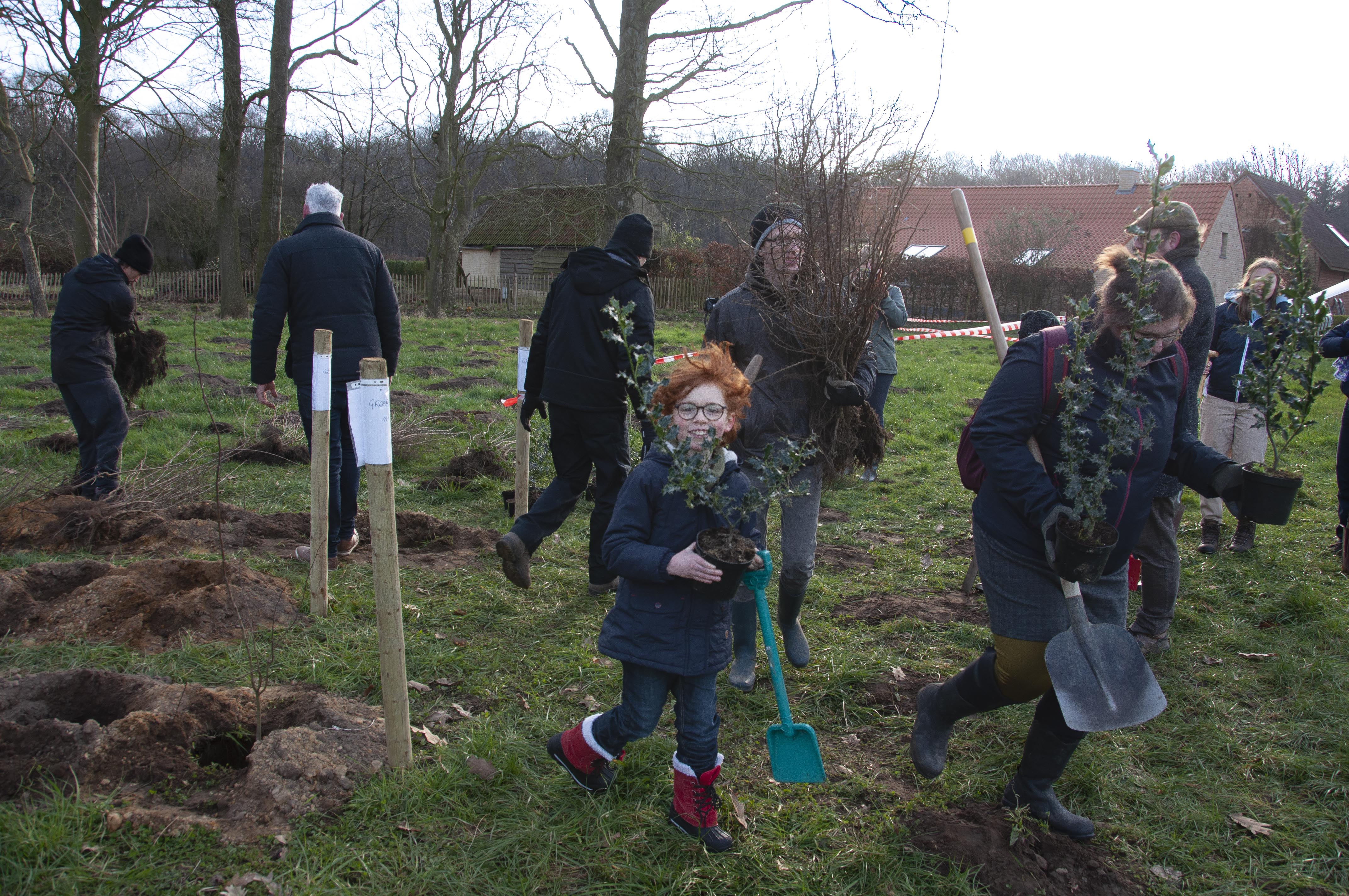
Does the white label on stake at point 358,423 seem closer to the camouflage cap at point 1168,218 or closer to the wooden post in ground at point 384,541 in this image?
the wooden post in ground at point 384,541

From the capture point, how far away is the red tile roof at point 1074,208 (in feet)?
95.6

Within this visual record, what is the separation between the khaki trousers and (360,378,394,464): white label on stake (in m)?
5.68

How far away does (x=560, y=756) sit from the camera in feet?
9.16

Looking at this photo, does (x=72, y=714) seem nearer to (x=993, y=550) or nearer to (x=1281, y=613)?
(x=993, y=550)

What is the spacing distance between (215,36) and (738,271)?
47.6ft

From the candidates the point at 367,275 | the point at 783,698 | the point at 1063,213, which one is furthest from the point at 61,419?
the point at 1063,213

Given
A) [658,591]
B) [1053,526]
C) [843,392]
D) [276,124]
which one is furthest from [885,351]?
[276,124]

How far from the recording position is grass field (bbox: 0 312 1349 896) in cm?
240

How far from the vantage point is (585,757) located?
8.97 feet

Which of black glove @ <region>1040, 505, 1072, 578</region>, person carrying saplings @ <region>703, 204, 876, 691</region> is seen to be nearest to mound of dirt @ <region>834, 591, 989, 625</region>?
person carrying saplings @ <region>703, 204, 876, 691</region>

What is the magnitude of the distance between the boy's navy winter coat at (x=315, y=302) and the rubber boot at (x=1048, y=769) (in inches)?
147

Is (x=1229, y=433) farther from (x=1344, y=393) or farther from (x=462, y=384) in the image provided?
(x=462, y=384)

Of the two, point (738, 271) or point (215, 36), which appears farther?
point (215, 36)

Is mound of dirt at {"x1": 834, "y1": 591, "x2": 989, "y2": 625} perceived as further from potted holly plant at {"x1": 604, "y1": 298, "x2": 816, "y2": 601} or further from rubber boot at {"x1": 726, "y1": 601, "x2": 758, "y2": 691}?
potted holly plant at {"x1": 604, "y1": 298, "x2": 816, "y2": 601}
